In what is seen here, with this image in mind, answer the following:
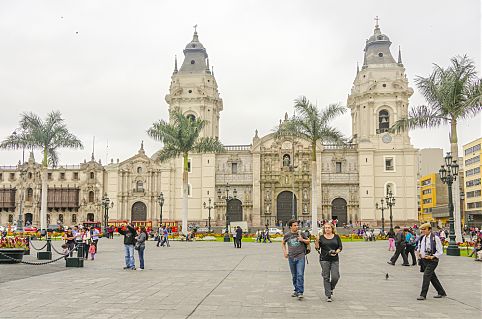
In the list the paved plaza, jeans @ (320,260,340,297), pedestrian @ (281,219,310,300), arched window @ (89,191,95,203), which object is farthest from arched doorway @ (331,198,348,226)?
jeans @ (320,260,340,297)

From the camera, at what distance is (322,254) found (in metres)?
9.85

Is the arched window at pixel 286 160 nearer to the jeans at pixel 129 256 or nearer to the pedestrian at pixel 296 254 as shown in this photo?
the jeans at pixel 129 256

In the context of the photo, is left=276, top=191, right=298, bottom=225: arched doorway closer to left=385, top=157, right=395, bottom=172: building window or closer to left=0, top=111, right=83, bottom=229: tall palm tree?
left=385, top=157, right=395, bottom=172: building window

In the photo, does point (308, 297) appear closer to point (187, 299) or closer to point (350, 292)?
point (350, 292)

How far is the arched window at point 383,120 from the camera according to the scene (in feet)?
196

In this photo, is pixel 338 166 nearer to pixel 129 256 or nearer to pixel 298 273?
pixel 129 256

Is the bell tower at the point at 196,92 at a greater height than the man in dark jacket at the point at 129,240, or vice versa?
the bell tower at the point at 196,92

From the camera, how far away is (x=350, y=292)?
35.6 feet

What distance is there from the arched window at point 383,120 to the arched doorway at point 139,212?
98.3ft

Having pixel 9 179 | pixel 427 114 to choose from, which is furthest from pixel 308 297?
pixel 9 179

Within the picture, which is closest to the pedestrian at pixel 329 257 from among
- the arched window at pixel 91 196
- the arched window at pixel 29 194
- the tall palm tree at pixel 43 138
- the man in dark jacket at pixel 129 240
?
the man in dark jacket at pixel 129 240

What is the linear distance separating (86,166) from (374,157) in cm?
3602

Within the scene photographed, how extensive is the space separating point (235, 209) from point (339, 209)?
1235 cm

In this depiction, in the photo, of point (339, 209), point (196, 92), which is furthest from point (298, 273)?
point (196, 92)
